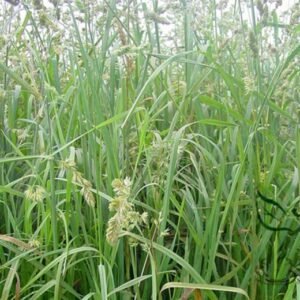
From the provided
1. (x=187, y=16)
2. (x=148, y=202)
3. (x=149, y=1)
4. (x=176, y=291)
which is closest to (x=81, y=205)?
(x=148, y=202)

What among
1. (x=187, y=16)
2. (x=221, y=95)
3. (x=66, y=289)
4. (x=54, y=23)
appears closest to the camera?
(x=66, y=289)

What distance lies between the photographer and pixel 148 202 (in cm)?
131

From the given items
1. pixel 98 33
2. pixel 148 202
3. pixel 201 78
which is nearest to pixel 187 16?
pixel 201 78

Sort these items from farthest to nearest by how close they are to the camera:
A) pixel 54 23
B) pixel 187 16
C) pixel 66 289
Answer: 1. pixel 187 16
2. pixel 54 23
3. pixel 66 289

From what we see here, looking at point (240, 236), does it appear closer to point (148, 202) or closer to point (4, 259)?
point (148, 202)

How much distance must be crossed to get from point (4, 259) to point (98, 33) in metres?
0.64

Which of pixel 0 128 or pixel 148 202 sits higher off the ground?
pixel 0 128

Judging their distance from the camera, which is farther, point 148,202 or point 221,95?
point 221,95

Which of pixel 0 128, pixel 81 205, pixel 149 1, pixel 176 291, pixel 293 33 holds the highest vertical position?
pixel 149 1

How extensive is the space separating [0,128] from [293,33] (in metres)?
0.67

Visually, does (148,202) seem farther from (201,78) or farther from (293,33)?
(293,33)

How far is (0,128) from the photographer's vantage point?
1.50 meters

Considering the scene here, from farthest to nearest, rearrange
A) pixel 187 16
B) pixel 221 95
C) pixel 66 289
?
1. pixel 221 95
2. pixel 187 16
3. pixel 66 289

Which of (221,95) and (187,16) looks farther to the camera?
(221,95)
